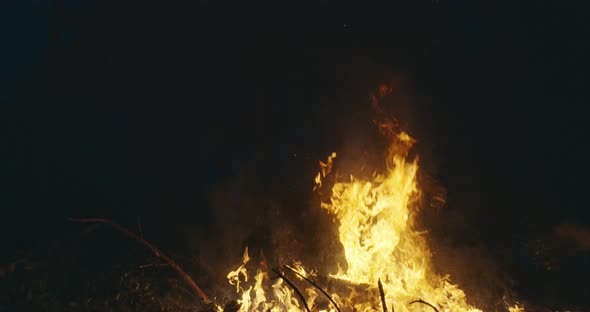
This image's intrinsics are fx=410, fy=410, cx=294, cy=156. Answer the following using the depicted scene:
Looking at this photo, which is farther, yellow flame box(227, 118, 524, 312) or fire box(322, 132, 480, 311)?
fire box(322, 132, 480, 311)

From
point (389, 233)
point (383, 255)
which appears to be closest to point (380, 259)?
point (383, 255)

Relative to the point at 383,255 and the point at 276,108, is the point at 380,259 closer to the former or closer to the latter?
the point at 383,255

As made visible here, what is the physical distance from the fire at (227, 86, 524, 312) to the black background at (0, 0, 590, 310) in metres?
1.42

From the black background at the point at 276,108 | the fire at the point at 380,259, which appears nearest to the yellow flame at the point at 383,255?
the fire at the point at 380,259

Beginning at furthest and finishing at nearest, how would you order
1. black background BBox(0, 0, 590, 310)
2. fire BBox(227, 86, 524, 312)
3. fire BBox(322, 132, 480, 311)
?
black background BBox(0, 0, 590, 310)
fire BBox(322, 132, 480, 311)
fire BBox(227, 86, 524, 312)

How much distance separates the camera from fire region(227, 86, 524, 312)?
4777 mm

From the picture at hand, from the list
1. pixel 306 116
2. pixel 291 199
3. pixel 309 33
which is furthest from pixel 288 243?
pixel 309 33

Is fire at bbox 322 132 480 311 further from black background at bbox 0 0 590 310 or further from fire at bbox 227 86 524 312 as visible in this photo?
black background at bbox 0 0 590 310

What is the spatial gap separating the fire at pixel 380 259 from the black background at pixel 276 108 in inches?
55.9

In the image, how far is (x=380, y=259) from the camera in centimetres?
512

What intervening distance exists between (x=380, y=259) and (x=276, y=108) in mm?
3659

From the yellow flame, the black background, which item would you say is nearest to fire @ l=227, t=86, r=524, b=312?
the yellow flame

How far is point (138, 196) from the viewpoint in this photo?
309 inches

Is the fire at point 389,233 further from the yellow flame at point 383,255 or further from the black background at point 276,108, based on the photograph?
the black background at point 276,108
